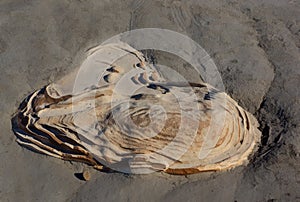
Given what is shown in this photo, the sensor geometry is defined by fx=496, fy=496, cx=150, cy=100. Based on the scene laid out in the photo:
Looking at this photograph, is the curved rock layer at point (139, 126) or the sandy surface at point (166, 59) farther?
the curved rock layer at point (139, 126)

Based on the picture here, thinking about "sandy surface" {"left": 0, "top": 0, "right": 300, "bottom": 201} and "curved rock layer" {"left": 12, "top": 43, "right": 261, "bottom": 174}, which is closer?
"sandy surface" {"left": 0, "top": 0, "right": 300, "bottom": 201}

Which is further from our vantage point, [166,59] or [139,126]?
[166,59]

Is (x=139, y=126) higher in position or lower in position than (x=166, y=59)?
lower

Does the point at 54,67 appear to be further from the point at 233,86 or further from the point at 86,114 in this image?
the point at 233,86

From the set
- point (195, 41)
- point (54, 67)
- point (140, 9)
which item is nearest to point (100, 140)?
point (54, 67)
